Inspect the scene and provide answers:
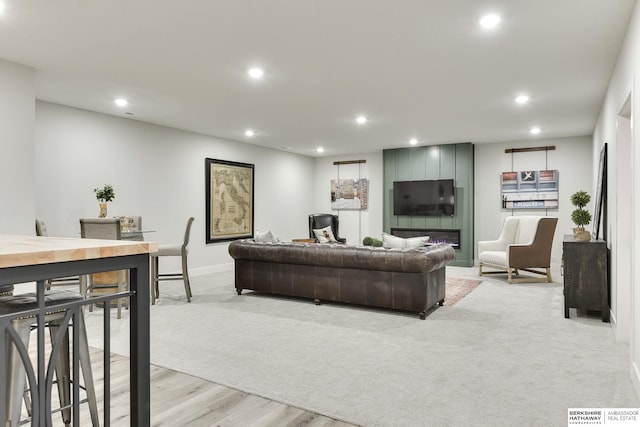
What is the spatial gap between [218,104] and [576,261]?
4436mm

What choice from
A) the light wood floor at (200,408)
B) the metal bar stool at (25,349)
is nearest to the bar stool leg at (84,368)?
the metal bar stool at (25,349)

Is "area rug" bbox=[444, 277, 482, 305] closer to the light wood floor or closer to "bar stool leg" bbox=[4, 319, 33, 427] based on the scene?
the light wood floor

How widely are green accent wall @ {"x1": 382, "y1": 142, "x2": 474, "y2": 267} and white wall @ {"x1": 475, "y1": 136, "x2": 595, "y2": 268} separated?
28cm

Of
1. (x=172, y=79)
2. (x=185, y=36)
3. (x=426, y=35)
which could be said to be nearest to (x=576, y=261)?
(x=426, y=35)

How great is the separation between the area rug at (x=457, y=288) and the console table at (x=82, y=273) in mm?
4070

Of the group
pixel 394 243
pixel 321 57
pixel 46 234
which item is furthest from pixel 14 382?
pixel 46 234

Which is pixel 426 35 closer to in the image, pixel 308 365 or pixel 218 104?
pixel 308 365

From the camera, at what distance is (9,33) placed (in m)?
3.35

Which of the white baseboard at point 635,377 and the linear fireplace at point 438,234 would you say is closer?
the white baseboard at point 635,377

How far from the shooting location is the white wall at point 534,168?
25.7ft

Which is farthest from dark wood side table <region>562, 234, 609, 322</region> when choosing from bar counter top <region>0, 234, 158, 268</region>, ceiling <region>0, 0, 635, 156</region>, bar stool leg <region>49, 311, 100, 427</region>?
bar stool leg <region>49, 311, 100, 427</region>

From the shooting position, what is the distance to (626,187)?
3.62 m

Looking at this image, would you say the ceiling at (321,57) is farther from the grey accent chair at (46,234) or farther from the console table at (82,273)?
the console table at (82,273)

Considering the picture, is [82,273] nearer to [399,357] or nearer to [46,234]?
[399,357]
